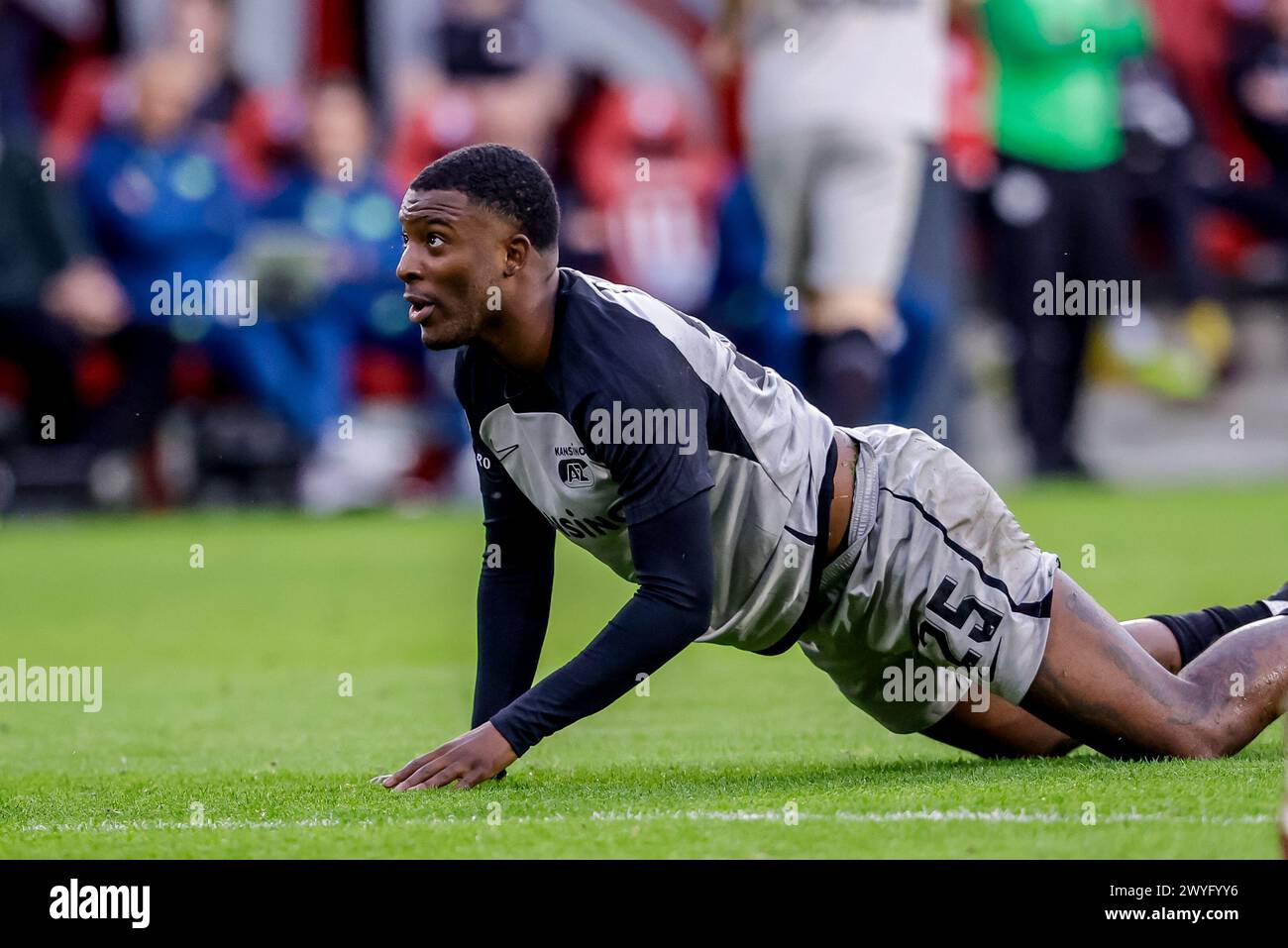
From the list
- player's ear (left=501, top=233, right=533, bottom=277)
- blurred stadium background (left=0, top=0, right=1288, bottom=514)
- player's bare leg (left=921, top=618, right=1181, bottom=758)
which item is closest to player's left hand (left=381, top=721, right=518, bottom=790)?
player's ear (left=501, top=233, right=533, bottom=277)

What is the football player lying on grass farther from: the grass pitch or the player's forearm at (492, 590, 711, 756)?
the grass pitch

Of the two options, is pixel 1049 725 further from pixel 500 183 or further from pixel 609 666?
pixel 500 183

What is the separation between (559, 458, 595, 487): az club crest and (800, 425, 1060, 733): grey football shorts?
0.72 m

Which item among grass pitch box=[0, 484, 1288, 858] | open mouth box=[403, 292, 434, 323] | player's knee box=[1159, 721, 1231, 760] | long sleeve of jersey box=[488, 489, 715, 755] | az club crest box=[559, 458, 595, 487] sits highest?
open mouth box=[403, 292, 434, 323]

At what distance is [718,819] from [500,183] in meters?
1.63

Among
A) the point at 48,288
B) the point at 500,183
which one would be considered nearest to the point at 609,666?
the point at 500,183

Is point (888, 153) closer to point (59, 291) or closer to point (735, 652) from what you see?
point (735, 652)

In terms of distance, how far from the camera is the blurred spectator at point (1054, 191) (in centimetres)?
1540

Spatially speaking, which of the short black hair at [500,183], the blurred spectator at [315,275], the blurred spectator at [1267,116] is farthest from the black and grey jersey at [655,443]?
the blurred spectator at [1267,116]

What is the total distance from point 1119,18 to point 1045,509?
4039 mm

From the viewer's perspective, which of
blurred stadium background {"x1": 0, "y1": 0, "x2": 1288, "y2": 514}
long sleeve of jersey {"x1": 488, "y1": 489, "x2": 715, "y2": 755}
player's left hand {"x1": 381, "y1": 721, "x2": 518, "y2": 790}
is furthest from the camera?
blurred stadium background {"x1": 0, "y1": 0, "x2": 1288, "y2": 514}

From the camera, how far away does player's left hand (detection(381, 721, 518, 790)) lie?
532 cm

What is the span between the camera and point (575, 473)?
545cm
